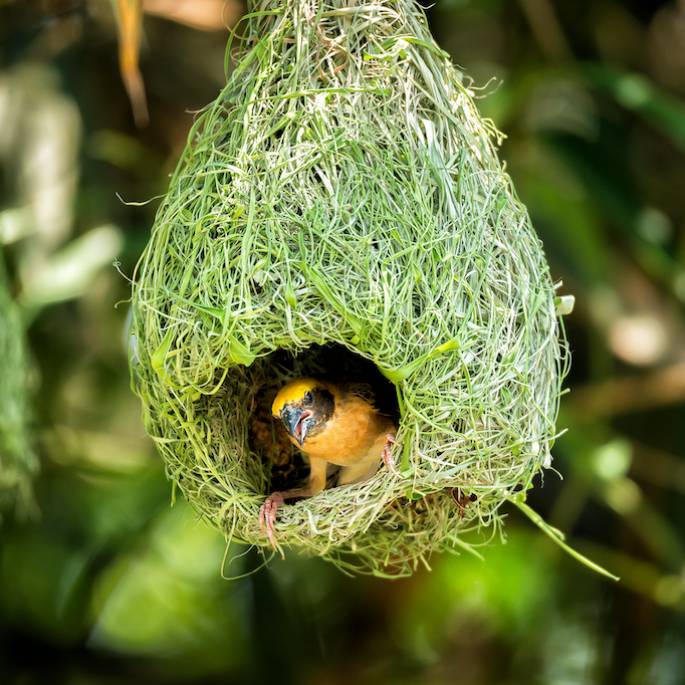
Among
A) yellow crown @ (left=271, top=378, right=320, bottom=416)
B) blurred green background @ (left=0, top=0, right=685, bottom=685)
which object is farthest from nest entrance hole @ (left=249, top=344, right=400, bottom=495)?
blurred green background @ (left=0, top=0, right=685, bottom=685)

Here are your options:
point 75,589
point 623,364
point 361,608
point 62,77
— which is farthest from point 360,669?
point 62,77

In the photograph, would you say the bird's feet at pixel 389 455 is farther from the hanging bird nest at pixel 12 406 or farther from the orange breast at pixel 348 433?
the hanging bird nest at pixel 12 406

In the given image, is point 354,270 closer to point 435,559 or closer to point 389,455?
point 389,455

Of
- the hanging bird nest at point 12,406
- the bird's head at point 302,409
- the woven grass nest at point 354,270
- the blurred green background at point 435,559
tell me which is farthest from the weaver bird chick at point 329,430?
the blurred green background at point 435,559

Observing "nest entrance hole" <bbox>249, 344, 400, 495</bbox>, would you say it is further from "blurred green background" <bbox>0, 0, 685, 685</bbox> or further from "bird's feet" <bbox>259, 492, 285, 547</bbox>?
"blurred green background" <bbox>0, 0, 685, 685</bbox>

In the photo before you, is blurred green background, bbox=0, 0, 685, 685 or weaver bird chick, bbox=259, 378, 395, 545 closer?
weaver bird chick, bbox=259, 378, 395, 545

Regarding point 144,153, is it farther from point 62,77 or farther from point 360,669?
point 360,669

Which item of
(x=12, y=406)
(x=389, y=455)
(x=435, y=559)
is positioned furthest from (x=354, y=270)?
(x=435, y=559)
